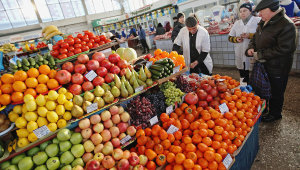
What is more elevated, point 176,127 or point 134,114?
point 134,114

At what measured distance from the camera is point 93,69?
208cm

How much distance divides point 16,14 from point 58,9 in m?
4.24

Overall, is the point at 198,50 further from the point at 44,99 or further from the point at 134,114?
the point at 44,99

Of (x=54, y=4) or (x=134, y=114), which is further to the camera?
(x=54, y=4)

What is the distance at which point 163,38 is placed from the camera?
27.3 feet

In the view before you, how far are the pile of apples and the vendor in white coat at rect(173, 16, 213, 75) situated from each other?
189 cm

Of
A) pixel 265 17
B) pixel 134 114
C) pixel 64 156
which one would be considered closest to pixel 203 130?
pixel 134 114

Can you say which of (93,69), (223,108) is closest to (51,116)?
(93,69)

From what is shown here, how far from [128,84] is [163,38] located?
681 centimetres

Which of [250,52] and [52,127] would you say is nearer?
[52,127]

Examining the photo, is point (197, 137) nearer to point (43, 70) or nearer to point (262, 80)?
point (262, 80)

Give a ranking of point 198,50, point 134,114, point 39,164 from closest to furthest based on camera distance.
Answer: point 39,164, point 134,114, point 198,50

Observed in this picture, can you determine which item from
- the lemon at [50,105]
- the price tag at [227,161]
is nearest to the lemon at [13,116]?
the lemon at [50,105]

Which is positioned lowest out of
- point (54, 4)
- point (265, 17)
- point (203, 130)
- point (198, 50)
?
point (203, 130)
